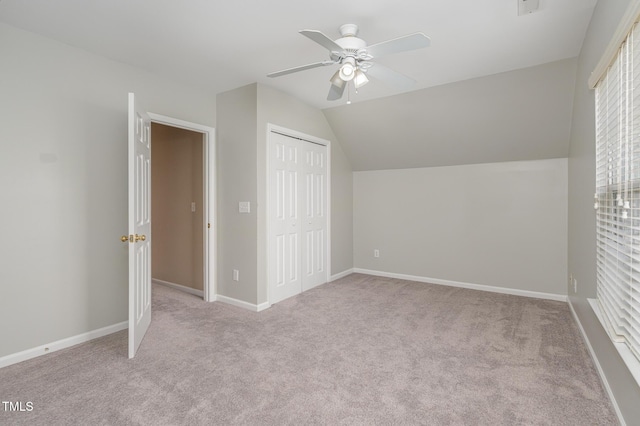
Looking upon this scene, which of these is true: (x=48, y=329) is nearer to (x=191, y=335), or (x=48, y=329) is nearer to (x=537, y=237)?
(x=191, y=335)

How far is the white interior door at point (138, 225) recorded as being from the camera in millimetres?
2406

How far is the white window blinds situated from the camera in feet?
4.78

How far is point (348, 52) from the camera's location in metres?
2.17

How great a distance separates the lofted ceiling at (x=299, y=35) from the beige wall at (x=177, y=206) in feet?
3.30

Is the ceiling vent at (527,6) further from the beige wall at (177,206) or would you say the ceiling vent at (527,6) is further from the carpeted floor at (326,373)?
the beige wall at (177,206)

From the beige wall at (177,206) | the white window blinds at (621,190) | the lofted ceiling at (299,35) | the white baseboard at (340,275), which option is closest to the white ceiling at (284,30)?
the lofted ceiling at (299,35)

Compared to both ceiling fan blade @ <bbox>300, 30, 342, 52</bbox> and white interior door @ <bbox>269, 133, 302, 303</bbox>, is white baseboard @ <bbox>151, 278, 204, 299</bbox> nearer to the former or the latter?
white interior door @ <bbox>269, 133, 302, 303</bbox>

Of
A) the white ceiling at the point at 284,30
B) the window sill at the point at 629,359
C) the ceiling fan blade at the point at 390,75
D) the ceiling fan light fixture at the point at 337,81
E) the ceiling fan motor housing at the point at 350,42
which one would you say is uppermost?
the white ceiling at the point at 284,30

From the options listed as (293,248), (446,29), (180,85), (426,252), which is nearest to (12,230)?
(180,85)

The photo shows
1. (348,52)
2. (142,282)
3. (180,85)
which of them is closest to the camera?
(348,52)

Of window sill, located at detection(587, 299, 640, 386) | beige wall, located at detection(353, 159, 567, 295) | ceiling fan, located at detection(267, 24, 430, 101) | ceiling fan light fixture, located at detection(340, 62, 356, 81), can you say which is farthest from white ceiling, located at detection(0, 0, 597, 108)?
window sill, located at detection(587, 299, 640, 386)

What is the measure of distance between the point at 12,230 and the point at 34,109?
3.04ft

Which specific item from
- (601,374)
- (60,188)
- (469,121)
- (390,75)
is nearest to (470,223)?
(469,121)

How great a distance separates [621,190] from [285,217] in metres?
3.02
